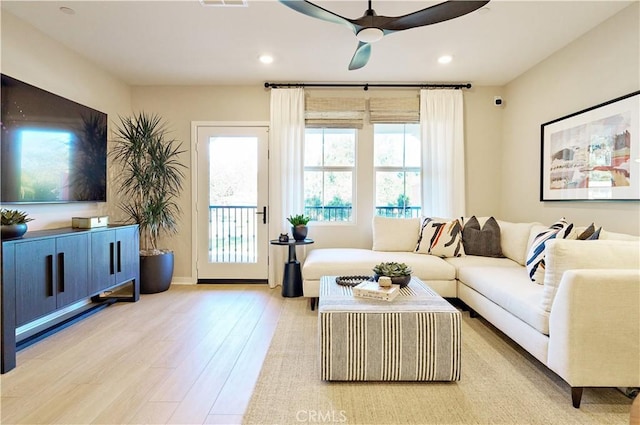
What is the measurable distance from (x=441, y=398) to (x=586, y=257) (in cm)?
114

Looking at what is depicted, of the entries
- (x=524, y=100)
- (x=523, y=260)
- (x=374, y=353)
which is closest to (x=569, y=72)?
(x=524, y=100)

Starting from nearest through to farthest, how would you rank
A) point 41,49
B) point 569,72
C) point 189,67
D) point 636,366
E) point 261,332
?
point 636,366 → point 261,332 → point 41,49 → point 569,72 → point 189,67

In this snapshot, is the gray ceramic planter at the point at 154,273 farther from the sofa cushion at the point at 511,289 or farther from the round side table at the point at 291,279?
the sofa cushion at the point at 511,289

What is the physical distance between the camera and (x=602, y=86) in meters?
2.84

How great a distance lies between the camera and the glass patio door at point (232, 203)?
14.3 ft

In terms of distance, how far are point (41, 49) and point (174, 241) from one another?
240 cm

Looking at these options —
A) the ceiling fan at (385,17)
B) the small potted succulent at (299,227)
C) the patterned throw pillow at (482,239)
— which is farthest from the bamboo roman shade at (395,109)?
the ceiling fan at (385,17)

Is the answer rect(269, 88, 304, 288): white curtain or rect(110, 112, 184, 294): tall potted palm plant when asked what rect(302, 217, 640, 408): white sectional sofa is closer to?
rect(269, 88, 304, 288): white curtain

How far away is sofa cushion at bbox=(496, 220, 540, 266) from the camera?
10.8 feet

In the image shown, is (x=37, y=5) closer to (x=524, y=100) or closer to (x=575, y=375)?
(x=575, y=375)

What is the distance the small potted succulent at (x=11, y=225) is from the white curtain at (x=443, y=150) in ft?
13.1

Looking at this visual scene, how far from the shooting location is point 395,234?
3.93 m

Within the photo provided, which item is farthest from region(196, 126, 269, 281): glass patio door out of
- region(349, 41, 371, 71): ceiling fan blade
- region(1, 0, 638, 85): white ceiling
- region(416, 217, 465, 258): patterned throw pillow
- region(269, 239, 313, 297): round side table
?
region(416, 217, 465, 258): patterned throw pillow

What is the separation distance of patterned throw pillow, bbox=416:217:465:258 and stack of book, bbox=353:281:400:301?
1548mm
